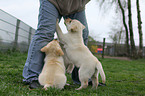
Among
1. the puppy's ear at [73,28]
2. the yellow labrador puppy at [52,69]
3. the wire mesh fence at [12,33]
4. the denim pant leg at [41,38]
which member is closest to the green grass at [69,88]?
the yellow labrador puppy at [52,69]

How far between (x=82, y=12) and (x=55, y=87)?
1.59 m

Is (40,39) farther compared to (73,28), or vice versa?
(73,28)

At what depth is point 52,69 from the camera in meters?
1.98

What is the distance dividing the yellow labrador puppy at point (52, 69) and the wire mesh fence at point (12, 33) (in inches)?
214

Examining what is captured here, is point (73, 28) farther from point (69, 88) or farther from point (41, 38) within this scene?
point (69, 88)

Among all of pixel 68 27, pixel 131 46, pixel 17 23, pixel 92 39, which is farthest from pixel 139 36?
pixel 68 27

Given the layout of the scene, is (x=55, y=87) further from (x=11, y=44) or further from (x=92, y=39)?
(x=92, y=39)

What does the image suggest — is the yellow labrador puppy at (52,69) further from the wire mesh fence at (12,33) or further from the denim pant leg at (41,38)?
the wire mesh fence at (12,33)

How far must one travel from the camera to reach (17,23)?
8828 millimetres

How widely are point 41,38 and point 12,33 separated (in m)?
6.60

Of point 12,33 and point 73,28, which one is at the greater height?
point 12,33

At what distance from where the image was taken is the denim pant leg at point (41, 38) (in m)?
2.15

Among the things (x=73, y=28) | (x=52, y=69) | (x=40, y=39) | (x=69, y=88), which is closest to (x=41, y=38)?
(x=40, y=39)

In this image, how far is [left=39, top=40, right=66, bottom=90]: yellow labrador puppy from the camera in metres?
1.91
